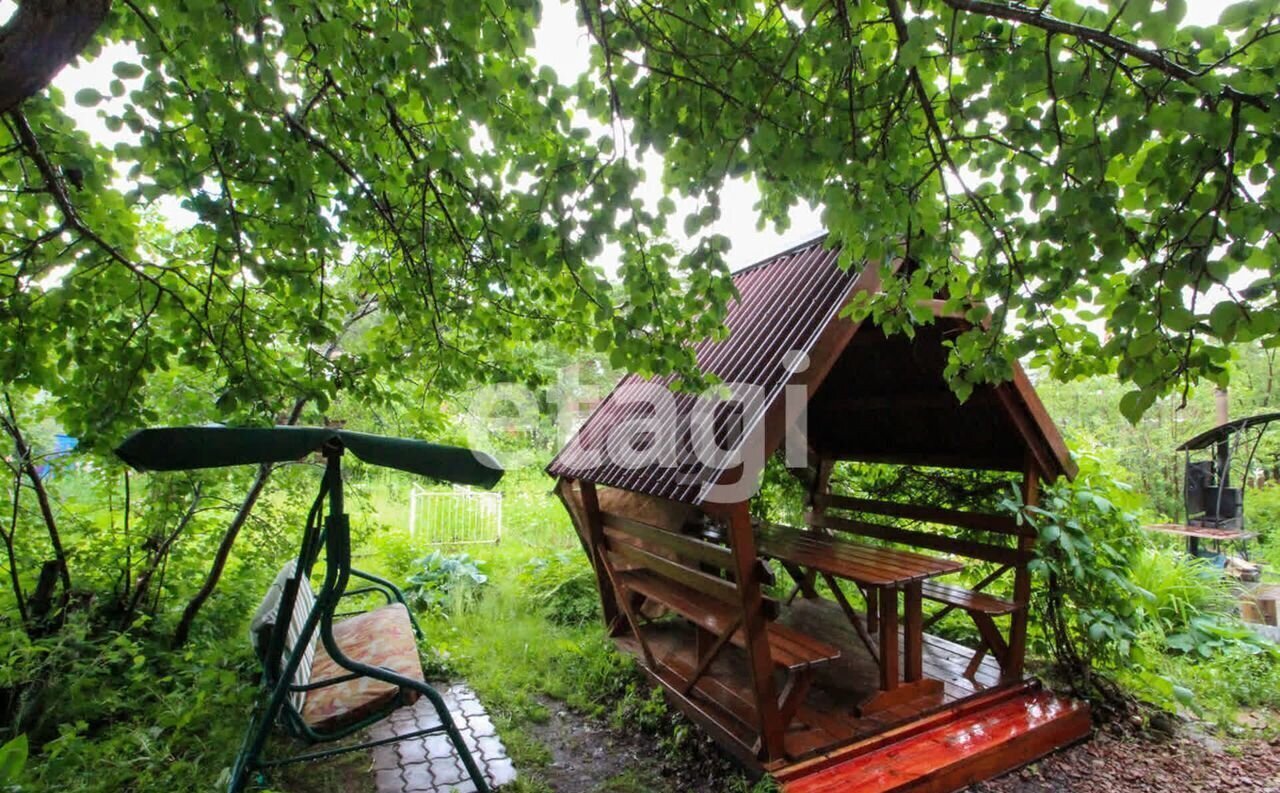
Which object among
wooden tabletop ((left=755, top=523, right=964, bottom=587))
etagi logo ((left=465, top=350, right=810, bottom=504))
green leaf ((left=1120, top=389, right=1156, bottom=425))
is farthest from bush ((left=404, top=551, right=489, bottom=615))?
green leaf ((left=1120, top=389, right=1156, bottom=425))

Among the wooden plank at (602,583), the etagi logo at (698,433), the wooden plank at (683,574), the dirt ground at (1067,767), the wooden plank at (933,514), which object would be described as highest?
the etagi logo at (698,433)

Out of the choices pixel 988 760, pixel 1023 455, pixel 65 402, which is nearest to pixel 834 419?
pixel 1023 455

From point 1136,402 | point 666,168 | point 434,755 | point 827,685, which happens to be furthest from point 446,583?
point 1136,402

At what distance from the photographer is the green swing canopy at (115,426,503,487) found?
64.2 inches

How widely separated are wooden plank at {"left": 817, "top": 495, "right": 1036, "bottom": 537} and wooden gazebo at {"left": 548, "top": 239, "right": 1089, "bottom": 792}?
0.05ft

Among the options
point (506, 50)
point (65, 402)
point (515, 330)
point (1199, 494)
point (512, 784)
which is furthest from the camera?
point (1199, 494)

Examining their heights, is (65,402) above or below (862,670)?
above

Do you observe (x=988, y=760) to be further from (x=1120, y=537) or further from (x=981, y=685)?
(x=1120, y=537)

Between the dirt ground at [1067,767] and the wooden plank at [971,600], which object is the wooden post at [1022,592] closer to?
the wooden plank at [971,600]

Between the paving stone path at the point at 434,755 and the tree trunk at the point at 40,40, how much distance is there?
100 inches

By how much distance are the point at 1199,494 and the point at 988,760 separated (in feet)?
22.6

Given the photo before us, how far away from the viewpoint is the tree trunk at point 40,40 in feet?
3.74

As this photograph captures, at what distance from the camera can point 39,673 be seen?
3.05 meters

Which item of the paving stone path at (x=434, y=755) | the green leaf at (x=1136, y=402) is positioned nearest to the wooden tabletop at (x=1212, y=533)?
the green leaf at (x=1136, y=402)
